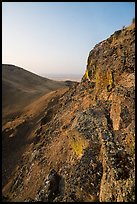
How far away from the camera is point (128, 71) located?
14.0 meters

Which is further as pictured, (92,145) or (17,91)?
(17,91)

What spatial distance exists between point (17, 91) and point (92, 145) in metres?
29.4

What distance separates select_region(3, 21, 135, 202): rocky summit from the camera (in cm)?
887

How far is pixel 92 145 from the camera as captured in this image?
11.2 m

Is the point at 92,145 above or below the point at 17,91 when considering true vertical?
below

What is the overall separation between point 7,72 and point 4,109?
2266 cm

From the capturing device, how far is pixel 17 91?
127ft

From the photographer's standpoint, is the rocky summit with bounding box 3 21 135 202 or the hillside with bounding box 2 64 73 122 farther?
the hillside with bounding box 2 64 73 122

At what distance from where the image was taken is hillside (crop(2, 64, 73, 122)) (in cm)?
3130

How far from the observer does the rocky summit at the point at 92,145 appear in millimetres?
8867

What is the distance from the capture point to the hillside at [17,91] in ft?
103

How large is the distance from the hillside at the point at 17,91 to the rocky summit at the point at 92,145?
11333 millimetres

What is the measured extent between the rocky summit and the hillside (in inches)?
446

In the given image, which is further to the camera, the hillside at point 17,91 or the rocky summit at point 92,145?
the hillside at point 17,91
